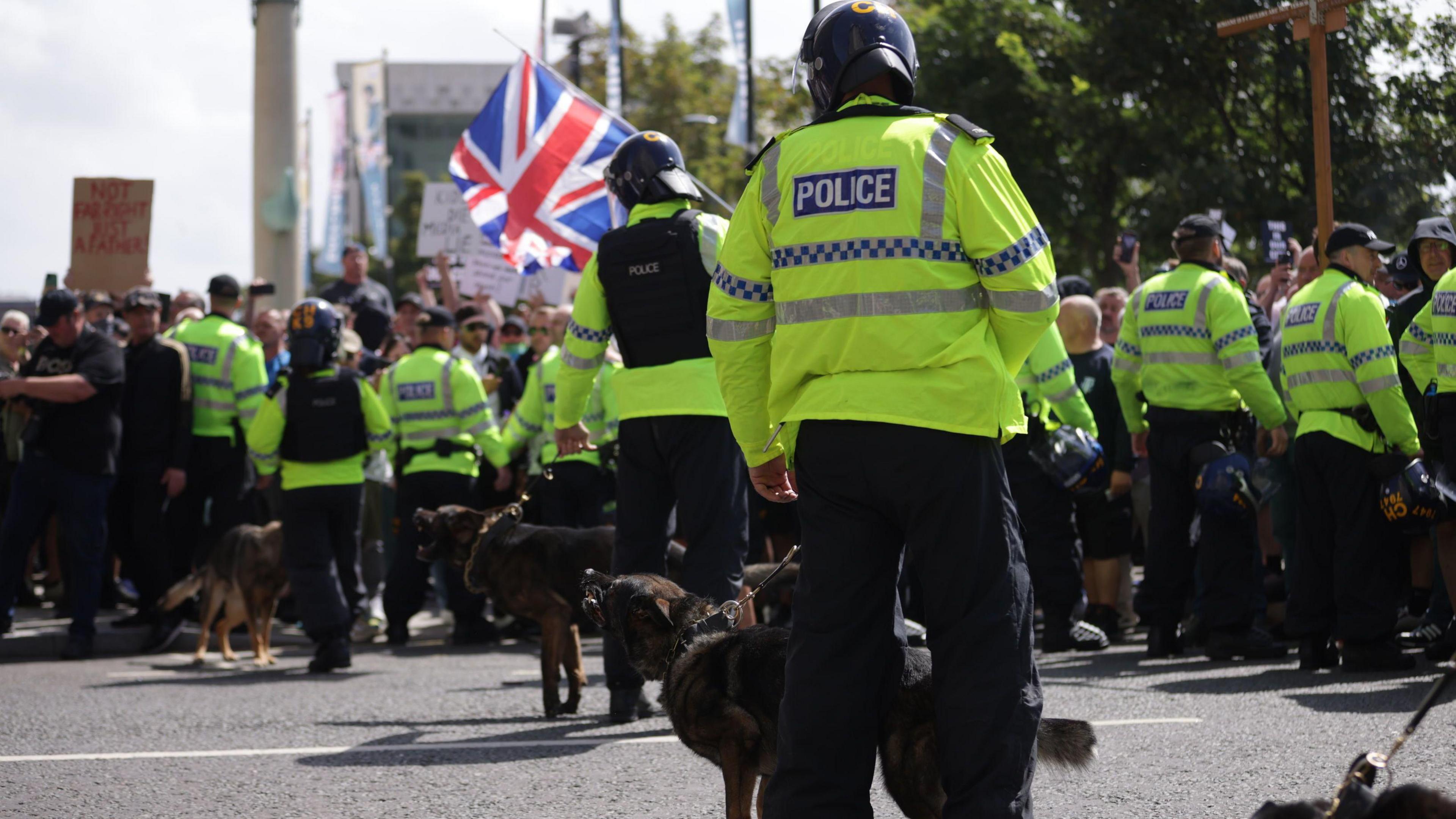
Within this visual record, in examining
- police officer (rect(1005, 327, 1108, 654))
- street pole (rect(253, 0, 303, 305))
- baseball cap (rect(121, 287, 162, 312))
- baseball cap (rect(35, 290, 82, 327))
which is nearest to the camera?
police officer (rect(1005, 327, 1108, 654))

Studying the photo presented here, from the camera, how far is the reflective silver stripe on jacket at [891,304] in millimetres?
3795

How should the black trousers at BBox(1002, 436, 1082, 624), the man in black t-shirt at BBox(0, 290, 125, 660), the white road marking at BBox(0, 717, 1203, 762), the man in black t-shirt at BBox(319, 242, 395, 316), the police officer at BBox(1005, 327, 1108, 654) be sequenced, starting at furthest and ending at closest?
the man in black t-shirt at BBox(319, 242, 395, 316), the man in black t-shirt at BBox(0, 290, 125, 660), the black trousers at BBox(1002, 436, 1082, 624), the police officer at BBox(1005, 327, 1108, 654), the white road marking at BBox(0, 717, 1203, 762)

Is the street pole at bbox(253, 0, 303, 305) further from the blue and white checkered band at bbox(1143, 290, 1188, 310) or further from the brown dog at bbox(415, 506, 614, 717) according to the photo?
the blue and white checkered band at bbox(1143, 290, 1188, 310)

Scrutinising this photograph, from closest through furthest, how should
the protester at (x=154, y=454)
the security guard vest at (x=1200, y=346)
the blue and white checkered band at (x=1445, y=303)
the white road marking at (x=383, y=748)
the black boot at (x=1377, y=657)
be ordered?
1. the white road marking at (x=383, y=748)
2. the blue and white checkered band at (x=1445, y=303)
3. the black boot at (x=1377, y=657)
4. the security guard vest at (x=1200, y=346)
5. the protester at (x=154, y=454)

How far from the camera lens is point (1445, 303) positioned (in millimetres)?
7617

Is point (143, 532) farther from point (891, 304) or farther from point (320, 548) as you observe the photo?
point (891, 304)

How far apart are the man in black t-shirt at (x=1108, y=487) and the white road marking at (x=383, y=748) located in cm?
348

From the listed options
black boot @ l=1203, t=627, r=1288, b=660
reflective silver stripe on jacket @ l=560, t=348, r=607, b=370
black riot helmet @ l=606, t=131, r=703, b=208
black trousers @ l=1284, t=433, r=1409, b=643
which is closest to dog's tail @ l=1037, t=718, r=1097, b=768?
reflective silver stripe on jacket @ l=560, t=348, r=607, b=370

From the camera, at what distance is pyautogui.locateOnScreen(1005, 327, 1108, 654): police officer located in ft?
31.0

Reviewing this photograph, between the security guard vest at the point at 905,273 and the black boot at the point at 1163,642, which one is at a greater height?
the security guard vest at the point at 905,273

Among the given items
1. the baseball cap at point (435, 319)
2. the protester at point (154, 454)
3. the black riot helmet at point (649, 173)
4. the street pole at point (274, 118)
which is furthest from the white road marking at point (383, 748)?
the street pole at point (274, 118)

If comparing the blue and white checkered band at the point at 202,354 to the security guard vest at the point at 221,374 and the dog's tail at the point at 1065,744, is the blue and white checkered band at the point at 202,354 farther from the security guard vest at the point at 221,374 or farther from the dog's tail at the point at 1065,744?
the dog's tail at the point at 1065,744

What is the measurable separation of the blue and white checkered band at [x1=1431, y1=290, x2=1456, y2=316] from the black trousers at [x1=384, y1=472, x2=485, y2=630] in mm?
6384

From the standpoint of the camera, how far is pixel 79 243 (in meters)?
13.3
